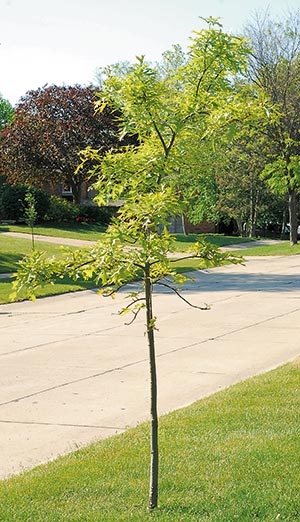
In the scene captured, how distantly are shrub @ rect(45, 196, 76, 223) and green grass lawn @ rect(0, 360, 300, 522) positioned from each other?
1714 inches

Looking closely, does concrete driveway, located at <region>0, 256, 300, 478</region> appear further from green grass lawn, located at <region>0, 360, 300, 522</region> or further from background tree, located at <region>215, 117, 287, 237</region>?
background tree, located at <region>215, 117, 287, 237</region>

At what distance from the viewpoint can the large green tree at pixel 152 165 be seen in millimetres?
5738

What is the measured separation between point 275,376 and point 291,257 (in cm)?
2949

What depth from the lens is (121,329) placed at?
16656 mm

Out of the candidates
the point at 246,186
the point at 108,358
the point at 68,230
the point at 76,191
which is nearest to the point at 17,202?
the point at 68,230

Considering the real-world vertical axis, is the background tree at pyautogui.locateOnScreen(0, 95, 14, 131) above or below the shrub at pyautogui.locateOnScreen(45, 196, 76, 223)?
above

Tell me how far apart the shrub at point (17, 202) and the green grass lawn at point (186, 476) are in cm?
4207

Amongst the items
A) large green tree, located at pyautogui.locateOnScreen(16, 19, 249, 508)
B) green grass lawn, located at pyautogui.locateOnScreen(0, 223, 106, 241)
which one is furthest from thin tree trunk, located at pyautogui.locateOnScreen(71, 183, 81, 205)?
large green tree, located at pyautogui.locateOnScreen(16, 19, 249, 508)

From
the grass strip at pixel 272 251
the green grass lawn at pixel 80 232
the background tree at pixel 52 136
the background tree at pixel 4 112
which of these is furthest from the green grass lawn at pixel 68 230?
the background tree at pixel 4 112

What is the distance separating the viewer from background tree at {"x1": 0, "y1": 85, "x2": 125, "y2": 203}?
50.8 m

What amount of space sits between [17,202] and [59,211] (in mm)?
2922

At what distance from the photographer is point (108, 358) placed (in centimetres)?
1327

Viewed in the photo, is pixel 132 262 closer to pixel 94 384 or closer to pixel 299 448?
pixel 299 448

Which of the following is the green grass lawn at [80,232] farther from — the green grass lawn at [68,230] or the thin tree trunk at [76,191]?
the thin tree trunk at [76,191]
